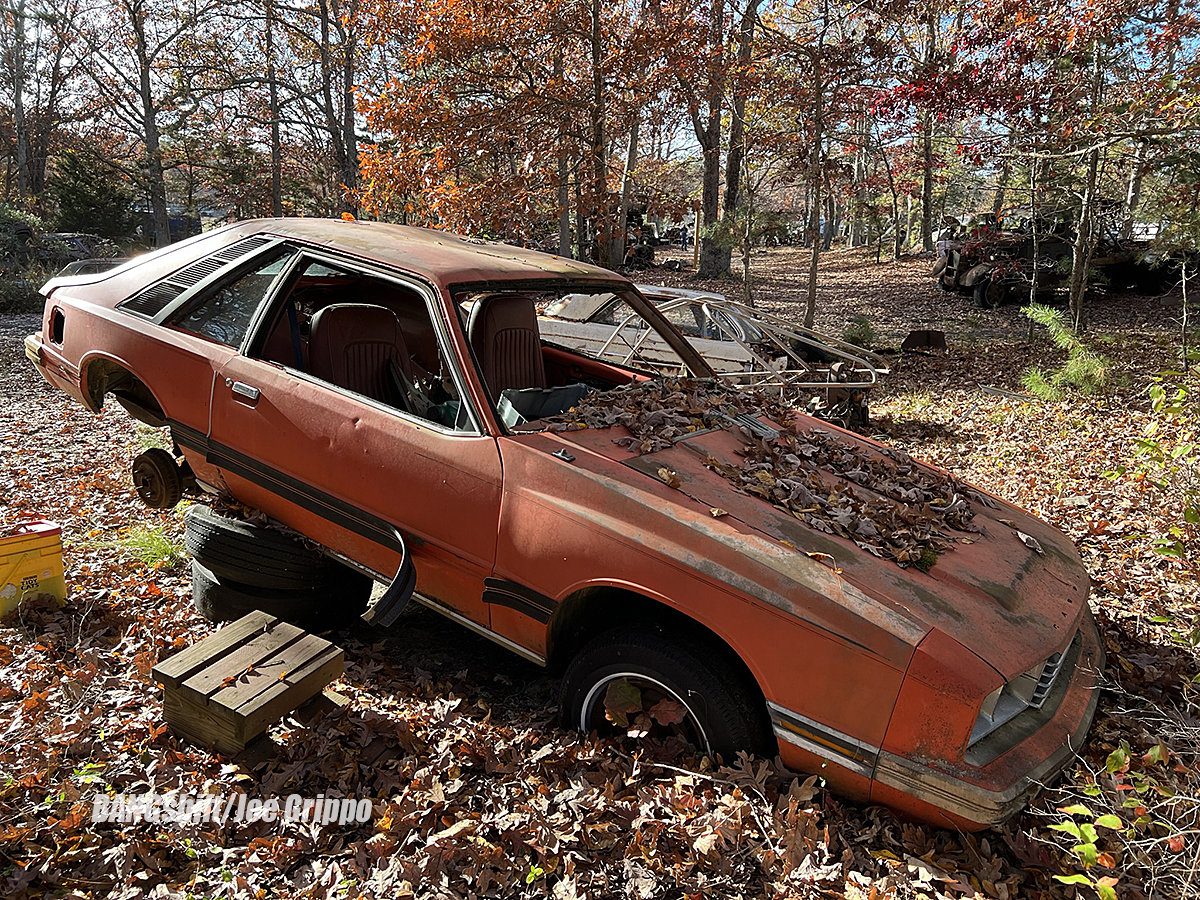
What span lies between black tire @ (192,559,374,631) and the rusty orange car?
0.27m

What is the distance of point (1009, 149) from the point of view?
11.2 meters

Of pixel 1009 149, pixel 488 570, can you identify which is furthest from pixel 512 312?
pixel 1009 149

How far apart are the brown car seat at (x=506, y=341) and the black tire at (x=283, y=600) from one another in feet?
3.97

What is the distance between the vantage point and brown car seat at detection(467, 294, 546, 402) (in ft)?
12.7

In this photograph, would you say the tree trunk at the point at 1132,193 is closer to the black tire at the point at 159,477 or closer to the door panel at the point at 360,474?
the door panel at the point at 360,474

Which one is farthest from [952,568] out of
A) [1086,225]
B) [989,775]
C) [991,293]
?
[991,293]

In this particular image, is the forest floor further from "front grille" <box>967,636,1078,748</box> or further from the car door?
the car door

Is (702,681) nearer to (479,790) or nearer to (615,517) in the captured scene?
(615,517)

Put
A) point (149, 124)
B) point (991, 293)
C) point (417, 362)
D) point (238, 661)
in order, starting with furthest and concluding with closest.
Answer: point (149, 124) < point (991, 293) < point (417, 362) < point (238, 661)

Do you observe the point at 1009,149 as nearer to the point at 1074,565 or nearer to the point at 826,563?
Result: the point at 1074,565

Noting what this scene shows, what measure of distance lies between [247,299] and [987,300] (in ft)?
52.5

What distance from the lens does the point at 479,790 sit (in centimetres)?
265

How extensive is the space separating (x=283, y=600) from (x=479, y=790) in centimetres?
137

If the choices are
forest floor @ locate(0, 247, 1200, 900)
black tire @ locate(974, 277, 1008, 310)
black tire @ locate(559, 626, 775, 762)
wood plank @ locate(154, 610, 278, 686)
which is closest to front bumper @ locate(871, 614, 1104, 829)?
forest floor @ locate(0, 247, 1200, 900)
